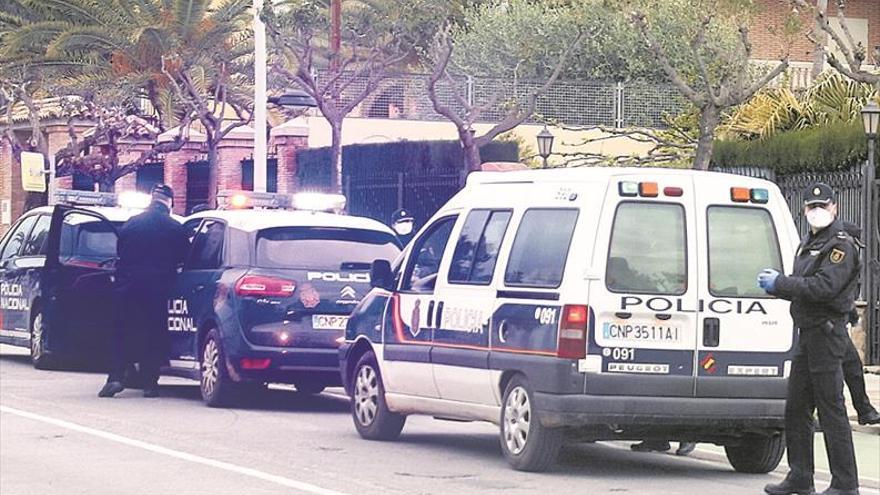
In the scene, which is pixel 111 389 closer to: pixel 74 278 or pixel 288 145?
pixel 74 278

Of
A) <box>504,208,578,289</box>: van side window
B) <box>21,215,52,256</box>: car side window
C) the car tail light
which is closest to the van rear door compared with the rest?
<box>504,208,578,289</box>: van side window

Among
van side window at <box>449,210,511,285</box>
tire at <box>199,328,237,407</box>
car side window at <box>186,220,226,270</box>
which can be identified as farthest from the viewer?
car side window at <box>186,220,226,270</box>

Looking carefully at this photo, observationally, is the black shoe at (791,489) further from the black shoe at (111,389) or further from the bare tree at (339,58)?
the bare tree at (339,58)

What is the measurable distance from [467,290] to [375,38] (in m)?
21.0

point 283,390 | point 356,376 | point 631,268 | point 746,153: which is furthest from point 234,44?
point 631,268

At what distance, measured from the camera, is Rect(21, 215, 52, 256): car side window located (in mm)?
20516

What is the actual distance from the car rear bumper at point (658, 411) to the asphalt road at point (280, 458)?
1.28ft

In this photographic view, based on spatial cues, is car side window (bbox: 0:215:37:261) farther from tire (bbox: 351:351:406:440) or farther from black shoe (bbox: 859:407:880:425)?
black shoe (bbox: 859:407:880:425)

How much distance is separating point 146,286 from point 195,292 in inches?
32.0

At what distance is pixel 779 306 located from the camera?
39.3ft

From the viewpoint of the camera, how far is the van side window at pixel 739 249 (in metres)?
12.0

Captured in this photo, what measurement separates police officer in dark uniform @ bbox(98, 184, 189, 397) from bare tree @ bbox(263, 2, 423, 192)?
11.9m

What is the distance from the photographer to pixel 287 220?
16.3 meters

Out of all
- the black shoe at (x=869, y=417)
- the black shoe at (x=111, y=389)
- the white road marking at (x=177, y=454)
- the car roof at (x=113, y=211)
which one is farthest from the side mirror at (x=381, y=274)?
the car roof at (x=113, y=211)
